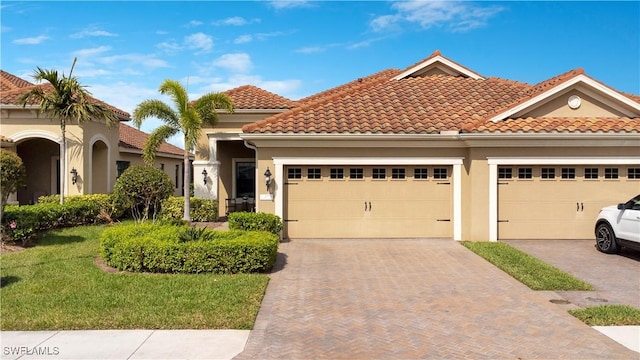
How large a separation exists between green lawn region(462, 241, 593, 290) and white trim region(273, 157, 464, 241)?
118cm

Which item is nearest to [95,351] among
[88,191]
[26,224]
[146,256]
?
[146,256]

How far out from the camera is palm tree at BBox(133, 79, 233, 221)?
14.4m

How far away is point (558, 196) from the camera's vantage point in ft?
39.2

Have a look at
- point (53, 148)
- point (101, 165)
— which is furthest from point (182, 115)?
point (53, 148)

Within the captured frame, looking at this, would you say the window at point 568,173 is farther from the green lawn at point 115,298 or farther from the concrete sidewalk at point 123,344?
the concrete sidewalk at point 123,344

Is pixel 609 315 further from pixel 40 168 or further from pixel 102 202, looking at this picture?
pixel 40 168

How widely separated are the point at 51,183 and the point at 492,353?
63.3 ft

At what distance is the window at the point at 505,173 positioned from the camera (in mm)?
11953

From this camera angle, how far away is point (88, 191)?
16109 mm

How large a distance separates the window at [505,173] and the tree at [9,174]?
12466 mm

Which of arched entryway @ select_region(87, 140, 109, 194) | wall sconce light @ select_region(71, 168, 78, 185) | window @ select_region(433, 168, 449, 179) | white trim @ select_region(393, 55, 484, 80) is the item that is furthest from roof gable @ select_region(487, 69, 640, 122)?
arched entryway @ select_region(87, 140, 109, 194)

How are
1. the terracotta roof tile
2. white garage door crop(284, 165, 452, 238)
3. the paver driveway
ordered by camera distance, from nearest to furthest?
the paver driveway → white garage door crop(284, 165, 452, 238) → the terracotta roof tile

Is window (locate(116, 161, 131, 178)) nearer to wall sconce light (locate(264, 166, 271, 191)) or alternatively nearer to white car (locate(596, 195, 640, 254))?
wall sconce light (locate(264, 166, 271, 191))

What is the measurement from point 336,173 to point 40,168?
46.3 ft
